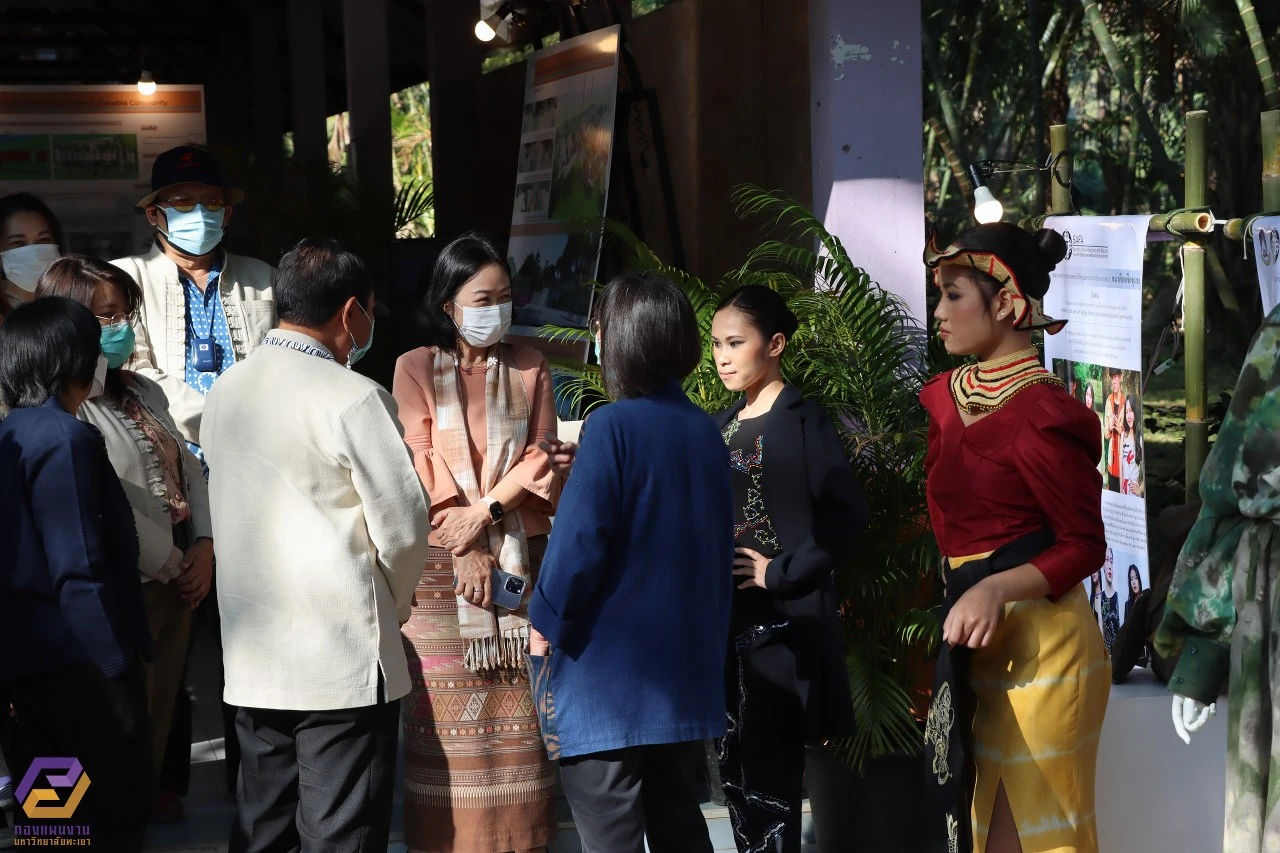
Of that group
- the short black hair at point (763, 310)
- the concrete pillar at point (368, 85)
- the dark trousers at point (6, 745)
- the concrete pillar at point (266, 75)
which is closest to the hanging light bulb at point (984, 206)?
the short black hair at point (763, 310)

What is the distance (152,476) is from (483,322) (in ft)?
3.28

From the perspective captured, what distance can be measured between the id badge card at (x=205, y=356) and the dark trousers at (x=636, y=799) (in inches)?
75.8

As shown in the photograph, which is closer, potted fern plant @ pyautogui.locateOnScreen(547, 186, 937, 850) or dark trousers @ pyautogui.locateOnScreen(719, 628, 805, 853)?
dark trousers @ pyautogui.locateOnScreen(719, 628, 805, 853)

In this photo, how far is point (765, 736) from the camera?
133 inches

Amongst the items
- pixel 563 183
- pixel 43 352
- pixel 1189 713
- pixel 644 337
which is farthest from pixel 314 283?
pixel 563 183

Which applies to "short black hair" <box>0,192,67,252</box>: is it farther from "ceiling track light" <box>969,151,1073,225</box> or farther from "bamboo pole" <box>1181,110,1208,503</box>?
"bamboo pole" <box>1181,110,1208,503</box>

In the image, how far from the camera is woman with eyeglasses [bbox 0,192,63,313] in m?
4.21

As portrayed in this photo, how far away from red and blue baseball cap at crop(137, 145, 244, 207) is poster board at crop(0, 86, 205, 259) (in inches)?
209

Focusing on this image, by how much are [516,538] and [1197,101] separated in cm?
1469

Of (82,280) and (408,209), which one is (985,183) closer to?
(82,280)

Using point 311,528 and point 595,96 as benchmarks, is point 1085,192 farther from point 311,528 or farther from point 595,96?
point 311,528

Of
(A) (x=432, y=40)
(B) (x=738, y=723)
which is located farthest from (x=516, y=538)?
(A) (x=432, y=40)

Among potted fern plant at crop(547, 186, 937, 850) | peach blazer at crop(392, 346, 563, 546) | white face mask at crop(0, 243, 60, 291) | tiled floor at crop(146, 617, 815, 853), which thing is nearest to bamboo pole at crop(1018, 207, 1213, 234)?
potted fern plant at crop(547, 186, 937, 850)

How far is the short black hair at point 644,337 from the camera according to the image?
112 inches
